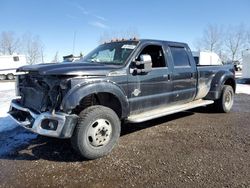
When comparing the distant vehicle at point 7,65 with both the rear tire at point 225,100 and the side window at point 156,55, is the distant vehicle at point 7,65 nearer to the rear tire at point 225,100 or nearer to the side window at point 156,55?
the rear tire at point 225,100

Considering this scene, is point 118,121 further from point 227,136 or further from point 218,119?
point 218,119

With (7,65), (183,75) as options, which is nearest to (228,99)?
(183,75)

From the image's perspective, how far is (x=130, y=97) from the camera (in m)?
5.35

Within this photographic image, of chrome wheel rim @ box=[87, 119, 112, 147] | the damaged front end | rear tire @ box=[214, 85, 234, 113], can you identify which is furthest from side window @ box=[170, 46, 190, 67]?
the damaged front end

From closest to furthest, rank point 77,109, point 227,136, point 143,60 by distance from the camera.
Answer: point 77,109
point 143,60
point 227,136

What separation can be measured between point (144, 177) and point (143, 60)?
221 cm

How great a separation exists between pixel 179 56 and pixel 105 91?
270 centimetres

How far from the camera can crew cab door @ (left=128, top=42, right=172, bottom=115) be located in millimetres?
5410

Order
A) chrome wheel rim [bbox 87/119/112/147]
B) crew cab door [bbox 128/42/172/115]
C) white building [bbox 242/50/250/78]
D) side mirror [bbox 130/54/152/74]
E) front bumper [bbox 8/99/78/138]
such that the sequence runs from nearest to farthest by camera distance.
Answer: front bumper [bbox 8/99/78/138] → chrome wheel rim [bbox 87/119/112/147] → side mirror [bbox 130/54/152/74] → crew cab door [bbox 128/42/172/115] → white building [bbox 242/50/250/78]

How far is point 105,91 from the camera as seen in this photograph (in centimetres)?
480

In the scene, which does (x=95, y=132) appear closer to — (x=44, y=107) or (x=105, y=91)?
(x=105, y=91)

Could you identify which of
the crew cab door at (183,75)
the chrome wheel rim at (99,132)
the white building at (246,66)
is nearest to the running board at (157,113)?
the crew cab door at (183,75)

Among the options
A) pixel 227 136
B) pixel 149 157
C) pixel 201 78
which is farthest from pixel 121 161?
pixel 201 78

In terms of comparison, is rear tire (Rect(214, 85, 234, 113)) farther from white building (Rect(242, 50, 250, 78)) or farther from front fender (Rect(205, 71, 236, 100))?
white building (Rect(242, 50, 250, 78))
